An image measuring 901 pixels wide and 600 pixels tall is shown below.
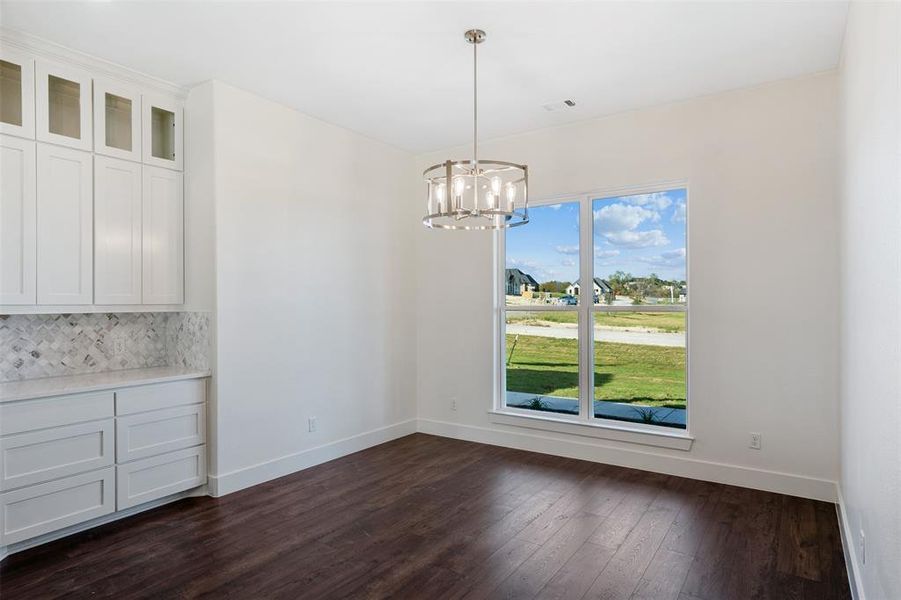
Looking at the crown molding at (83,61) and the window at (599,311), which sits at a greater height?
the crown molding at (83,61)

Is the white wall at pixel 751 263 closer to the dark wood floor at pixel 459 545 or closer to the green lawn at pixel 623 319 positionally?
the green lawn at pixel 623 319

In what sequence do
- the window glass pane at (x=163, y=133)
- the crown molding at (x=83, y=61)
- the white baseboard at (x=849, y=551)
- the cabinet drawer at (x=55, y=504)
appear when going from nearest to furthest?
the white baseboard at (x=849, y=551), the cabinet drawer at (x=55, y=504), the crown molding at (x=83, y=61), the window glass pane at (x=163, y=133)

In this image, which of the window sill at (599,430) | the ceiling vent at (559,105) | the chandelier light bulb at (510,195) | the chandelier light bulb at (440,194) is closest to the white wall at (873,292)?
the window sill at (599,430)

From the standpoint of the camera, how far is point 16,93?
311 centimetres

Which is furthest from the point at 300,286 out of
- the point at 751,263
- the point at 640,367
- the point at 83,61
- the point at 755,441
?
the point at 755,441

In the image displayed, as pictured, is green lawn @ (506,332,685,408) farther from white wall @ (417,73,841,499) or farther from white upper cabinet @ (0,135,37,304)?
white upper cabinet @ (0,135,37,304)

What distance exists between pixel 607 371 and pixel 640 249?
3.62 ft

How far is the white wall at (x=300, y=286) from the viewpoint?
3.87 m

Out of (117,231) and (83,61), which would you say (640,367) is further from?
(83,61)

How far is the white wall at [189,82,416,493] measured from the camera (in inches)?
152

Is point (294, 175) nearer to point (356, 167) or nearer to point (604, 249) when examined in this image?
point (356, 167)

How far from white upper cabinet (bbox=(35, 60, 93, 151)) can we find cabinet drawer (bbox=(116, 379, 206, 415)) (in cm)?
162

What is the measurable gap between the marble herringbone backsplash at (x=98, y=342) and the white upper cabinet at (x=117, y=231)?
404mm

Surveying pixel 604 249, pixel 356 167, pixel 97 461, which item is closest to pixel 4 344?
pixel 97 461
